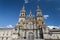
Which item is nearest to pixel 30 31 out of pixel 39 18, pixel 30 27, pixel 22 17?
pixel 30 27

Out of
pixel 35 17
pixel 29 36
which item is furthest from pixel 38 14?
pixel 29 36

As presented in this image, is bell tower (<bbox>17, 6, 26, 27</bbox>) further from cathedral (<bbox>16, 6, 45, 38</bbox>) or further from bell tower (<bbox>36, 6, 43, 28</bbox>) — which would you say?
bell tower (<bbox>36, 6, 43, 28</bbox>)

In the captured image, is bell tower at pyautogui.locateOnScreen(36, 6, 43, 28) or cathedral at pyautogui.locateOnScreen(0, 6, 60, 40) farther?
bell tower at pyautogui.locateOnScreen(36, 6, 43, 28)

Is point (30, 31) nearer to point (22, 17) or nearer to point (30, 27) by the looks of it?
point (30, 27)

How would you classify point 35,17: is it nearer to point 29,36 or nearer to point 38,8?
point 38,8

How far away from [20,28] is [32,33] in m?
6.38

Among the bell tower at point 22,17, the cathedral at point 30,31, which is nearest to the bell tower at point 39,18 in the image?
the cathedral at point 30,31

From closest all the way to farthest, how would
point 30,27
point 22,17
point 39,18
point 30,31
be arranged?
1. point 30,31
2. point 30,27
3. point 39,18
4. point 22,17

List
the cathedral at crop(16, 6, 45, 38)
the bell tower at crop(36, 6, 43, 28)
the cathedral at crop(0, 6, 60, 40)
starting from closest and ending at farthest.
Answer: the cathedral at crop(0, 6, 60, 40), the cathedral at crop(16, 6, 45, 38), the bell tower at crop(36, 6, 43, 28)

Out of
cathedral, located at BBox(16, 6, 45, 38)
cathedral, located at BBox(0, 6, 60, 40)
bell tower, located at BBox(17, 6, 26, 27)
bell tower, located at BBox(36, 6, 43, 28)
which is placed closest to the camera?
cathedral, located at BBox(0, 6, 60, 40)

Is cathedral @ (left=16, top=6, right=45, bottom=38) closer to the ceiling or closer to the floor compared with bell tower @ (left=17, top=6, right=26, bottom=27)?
closer to the floor

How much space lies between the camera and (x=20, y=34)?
52938mm

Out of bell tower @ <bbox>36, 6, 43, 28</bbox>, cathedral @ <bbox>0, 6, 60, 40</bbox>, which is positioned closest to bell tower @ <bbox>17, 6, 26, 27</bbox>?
cathedral @ <bbox>0, 6, 60, 40</bbox>

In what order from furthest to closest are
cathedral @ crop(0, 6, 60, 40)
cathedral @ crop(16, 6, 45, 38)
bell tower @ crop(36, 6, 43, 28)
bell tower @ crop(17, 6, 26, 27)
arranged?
bell tower @ crop(17, 6, 26, 27), bell tower @ crop(36, 6, 43, 28), cathedral @ crop(16, 6, 45, 38), cathedral @ crop(0, 6, 60, 40)
